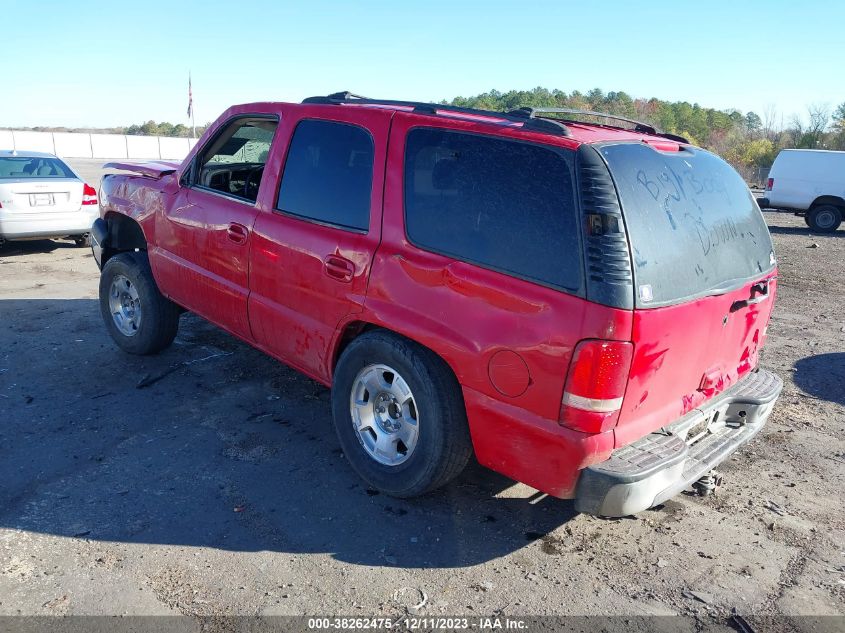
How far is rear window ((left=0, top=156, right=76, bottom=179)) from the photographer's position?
33.0 ft

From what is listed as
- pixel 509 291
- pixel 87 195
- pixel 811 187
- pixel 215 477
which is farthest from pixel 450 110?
pixel 811 187

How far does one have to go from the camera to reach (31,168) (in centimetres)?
1037

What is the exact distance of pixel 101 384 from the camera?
16.9 ft

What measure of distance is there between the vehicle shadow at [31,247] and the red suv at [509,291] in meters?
7.67

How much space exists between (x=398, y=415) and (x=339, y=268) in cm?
87

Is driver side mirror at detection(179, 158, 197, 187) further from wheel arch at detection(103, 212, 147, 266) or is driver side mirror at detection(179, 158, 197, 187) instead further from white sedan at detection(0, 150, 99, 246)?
white sedan at detection(0, 150, 99, 246)

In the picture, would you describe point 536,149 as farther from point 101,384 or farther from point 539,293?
point 101,384

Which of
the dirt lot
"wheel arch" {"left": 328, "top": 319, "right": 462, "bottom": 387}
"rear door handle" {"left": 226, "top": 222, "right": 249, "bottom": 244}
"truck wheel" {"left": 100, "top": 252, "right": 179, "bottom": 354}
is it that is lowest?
the dirt lot

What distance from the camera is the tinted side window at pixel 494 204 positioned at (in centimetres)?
287

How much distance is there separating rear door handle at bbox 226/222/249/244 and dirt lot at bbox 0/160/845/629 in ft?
4.02

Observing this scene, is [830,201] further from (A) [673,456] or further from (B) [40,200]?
(B) [40,200]

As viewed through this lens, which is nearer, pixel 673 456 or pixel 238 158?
pixel 673 456

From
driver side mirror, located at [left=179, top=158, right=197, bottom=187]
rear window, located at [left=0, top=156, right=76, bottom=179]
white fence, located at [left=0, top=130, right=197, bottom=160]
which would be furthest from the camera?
white fence, located at [left=0, top=130, right=197, bottom=160]

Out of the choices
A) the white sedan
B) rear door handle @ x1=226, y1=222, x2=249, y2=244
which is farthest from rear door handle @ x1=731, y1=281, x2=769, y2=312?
the white sedan
